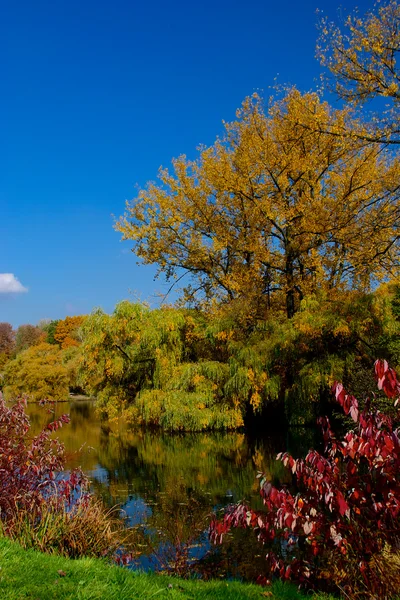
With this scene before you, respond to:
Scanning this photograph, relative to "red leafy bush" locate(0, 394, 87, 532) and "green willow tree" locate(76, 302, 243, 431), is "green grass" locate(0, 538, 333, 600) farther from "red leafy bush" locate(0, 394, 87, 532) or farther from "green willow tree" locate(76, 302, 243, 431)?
"green willow tree" locate(76, 302, 243, 431)

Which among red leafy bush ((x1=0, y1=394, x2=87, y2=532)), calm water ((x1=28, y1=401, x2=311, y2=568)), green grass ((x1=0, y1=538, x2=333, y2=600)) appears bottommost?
calm water ((x1=28, y1=401, x2=311, y2=568))

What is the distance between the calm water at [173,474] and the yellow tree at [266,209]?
19.4 feet

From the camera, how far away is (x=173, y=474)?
11062mm

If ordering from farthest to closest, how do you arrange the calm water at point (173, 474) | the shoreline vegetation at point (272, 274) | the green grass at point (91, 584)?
the shoreline vegetation at point (272, 274)
the calm water at point (173, 474)
the green grass at point (91, 584)

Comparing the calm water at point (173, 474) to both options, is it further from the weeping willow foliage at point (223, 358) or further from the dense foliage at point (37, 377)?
the dense foliage at point (37, 377)

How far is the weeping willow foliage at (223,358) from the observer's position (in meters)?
16.9

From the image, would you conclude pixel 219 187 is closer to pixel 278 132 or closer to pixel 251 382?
pixel 278 132

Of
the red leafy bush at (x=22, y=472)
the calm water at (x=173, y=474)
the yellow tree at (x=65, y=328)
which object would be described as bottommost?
the calm water at (x=173, y=474)

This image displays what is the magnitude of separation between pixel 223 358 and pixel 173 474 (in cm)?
901

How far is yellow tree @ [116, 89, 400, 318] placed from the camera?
711 inches

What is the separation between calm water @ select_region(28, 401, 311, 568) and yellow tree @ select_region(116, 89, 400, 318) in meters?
5.90

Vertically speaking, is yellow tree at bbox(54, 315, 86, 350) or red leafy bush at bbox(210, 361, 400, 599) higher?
yellow tree at bbox(54, 315, 86, 350)

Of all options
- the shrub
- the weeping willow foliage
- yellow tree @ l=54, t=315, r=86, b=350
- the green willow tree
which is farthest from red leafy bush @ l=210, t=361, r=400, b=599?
yellow tree @ l=54, t=315, r=86, b=350

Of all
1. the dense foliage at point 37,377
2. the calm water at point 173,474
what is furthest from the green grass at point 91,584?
the dense foliage at point 37,377
